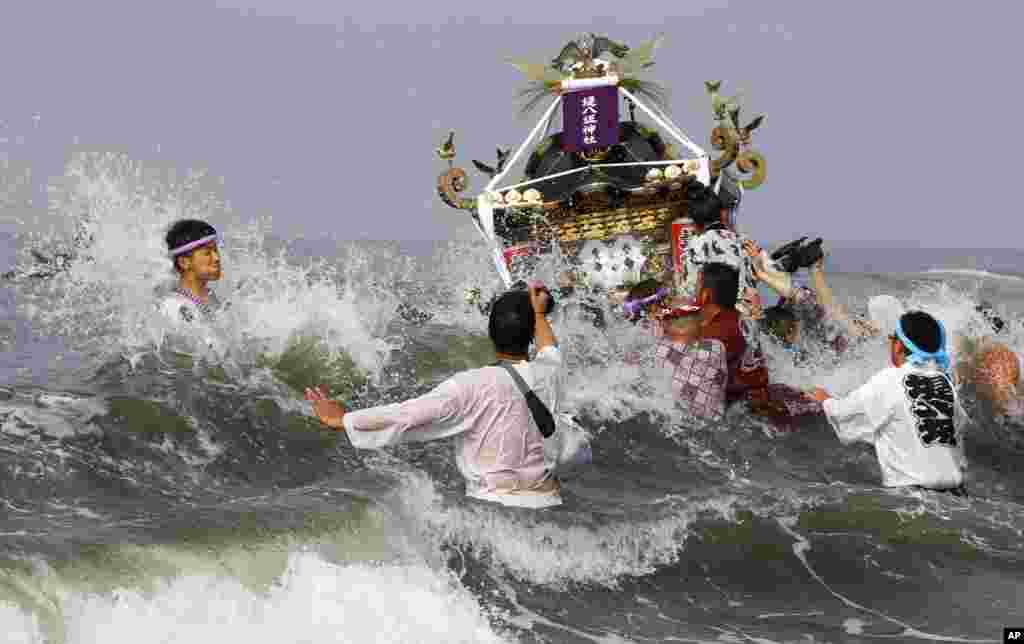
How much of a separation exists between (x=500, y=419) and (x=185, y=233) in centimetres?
288

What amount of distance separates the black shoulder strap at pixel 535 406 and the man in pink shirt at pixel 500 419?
2 centimetres

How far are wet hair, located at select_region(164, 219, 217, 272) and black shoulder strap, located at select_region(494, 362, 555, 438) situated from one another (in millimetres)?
A: 2741

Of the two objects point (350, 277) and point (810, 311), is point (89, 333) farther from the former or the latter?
point (810, 311)

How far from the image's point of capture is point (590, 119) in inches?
492

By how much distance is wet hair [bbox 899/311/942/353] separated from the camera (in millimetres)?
6984

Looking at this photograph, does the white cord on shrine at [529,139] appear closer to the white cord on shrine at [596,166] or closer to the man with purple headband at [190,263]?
the white cord on shrine at [596,166]

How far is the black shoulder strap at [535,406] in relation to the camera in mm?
5973

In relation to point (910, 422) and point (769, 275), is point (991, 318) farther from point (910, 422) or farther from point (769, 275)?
point (910, 422)

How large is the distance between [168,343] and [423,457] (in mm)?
1812

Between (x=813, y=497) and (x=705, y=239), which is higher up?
(x=705, y=239)

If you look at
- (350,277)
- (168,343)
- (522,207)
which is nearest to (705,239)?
(522,207)

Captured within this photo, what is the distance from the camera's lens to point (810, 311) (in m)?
10.9

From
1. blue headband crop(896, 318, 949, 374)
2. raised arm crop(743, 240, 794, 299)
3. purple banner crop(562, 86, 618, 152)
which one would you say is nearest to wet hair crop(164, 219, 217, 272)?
blue headband crop(896, 318, 949, 374)

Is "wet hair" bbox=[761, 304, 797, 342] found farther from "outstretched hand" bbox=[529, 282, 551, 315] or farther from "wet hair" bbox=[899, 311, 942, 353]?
"outstretched hand" bbox=[529, 282, 551, 315]
